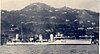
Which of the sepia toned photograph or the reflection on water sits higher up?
the sepia toned photograph

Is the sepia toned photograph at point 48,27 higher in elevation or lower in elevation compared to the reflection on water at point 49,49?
higher

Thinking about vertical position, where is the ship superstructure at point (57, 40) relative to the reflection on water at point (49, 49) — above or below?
above

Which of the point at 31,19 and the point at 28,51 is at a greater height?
the point at 31,19

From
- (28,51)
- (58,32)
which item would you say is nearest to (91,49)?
(58,32)

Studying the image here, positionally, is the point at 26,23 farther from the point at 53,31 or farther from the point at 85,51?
the point at 85,51

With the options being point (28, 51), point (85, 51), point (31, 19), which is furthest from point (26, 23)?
point (85, 51)

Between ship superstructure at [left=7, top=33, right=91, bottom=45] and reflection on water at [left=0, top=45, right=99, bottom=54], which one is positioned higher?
ship superstructure at [left=7, top=33, right=91, bottom=45]

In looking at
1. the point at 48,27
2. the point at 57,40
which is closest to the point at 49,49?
the point at 57,40
